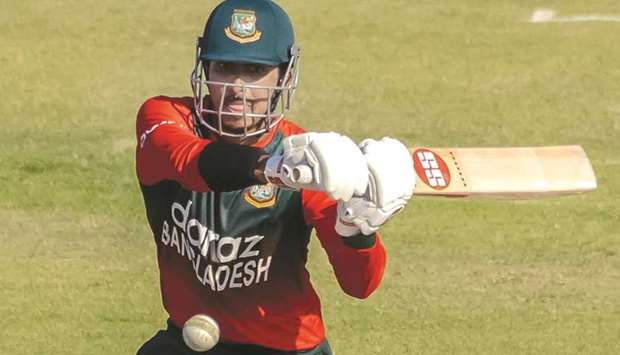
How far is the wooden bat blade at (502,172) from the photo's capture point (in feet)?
16.6

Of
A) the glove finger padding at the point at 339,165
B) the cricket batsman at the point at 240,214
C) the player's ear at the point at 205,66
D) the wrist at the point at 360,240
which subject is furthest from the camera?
the player's ear at the point at 205,66

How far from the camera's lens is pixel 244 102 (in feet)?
16.3

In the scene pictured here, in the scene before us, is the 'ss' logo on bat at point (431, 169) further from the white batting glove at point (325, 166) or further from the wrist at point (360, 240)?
the white batting glove at point (325, 166)

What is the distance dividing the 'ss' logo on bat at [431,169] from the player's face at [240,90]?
66 centimetres

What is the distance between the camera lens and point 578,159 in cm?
543

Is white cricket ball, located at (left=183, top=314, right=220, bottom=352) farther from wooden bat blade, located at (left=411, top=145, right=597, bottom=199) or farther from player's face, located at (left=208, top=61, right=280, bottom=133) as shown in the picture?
wooden bat blade, located at (left=411, top=145, right=597, bottom=199)

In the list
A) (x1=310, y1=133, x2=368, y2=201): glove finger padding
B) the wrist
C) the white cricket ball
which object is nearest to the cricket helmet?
the wrist

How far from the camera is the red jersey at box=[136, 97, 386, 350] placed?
5.10 m

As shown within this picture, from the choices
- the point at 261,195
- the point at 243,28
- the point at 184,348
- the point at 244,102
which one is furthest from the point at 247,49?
the point at 184,348

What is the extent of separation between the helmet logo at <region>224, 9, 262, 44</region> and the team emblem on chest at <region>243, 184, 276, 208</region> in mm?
623

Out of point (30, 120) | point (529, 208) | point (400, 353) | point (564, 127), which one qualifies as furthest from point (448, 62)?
point (400, 353)

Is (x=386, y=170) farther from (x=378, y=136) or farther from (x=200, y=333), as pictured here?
(x=378, y=136)

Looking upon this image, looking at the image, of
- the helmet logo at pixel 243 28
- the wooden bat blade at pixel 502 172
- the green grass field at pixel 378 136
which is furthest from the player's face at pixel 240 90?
the green grass field at pixel 378 136

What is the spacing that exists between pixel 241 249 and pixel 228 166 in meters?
1.10
